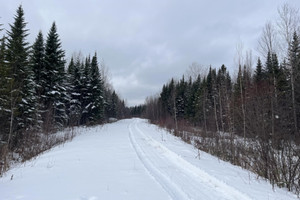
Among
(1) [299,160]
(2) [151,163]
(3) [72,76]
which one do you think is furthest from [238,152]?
(3) [72,76]

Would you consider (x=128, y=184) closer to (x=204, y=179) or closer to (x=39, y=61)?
(x=204, y=179)

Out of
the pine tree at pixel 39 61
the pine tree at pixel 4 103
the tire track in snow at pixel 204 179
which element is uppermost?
the pine tree at pixel 39 61

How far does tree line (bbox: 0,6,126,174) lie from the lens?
11.3 m

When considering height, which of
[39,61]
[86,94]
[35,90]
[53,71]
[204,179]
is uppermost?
[39,61]

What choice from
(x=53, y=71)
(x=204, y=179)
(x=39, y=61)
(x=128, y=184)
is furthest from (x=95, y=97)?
(x=204, y=179)

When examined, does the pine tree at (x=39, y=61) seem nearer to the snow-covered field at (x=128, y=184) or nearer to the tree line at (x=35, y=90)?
the tree line at (x=35, y=90)

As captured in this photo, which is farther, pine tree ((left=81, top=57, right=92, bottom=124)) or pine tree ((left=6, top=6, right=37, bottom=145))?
pine tree ((left=81, top=57, right=92, bottom=124))

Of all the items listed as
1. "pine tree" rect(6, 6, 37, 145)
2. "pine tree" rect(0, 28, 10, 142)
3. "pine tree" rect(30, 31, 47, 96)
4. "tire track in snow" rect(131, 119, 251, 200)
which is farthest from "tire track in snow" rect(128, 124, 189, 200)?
"pine tree" rect(30, 31, 47, 96)

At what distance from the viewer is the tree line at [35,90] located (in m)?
11.3

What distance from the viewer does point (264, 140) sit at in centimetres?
559

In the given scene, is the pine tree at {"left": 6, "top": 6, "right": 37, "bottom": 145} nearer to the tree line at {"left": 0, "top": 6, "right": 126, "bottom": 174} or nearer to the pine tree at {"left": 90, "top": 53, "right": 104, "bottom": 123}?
the tree line at {"left": 0, "top": 6, "right": 126, "bottom": 174}

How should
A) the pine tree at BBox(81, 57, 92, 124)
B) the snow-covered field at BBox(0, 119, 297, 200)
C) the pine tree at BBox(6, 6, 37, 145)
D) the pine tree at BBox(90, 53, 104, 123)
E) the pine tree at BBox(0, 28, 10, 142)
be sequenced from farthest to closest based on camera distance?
the pine tree at BBox(90, 53, 104, 123), the pine tree at BBox(81, 57, 92, 124), the pine tree at BBox(6, 6, 37, 145), the pine tree at BBox(0, 28, 10, 142), the snow-covered field at BBox(0, 119, 297, 200)

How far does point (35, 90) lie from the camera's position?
17.0 metres

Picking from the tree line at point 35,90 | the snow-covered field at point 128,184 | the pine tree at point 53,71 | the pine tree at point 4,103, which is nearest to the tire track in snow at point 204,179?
the snow-covered field at point 128,184
